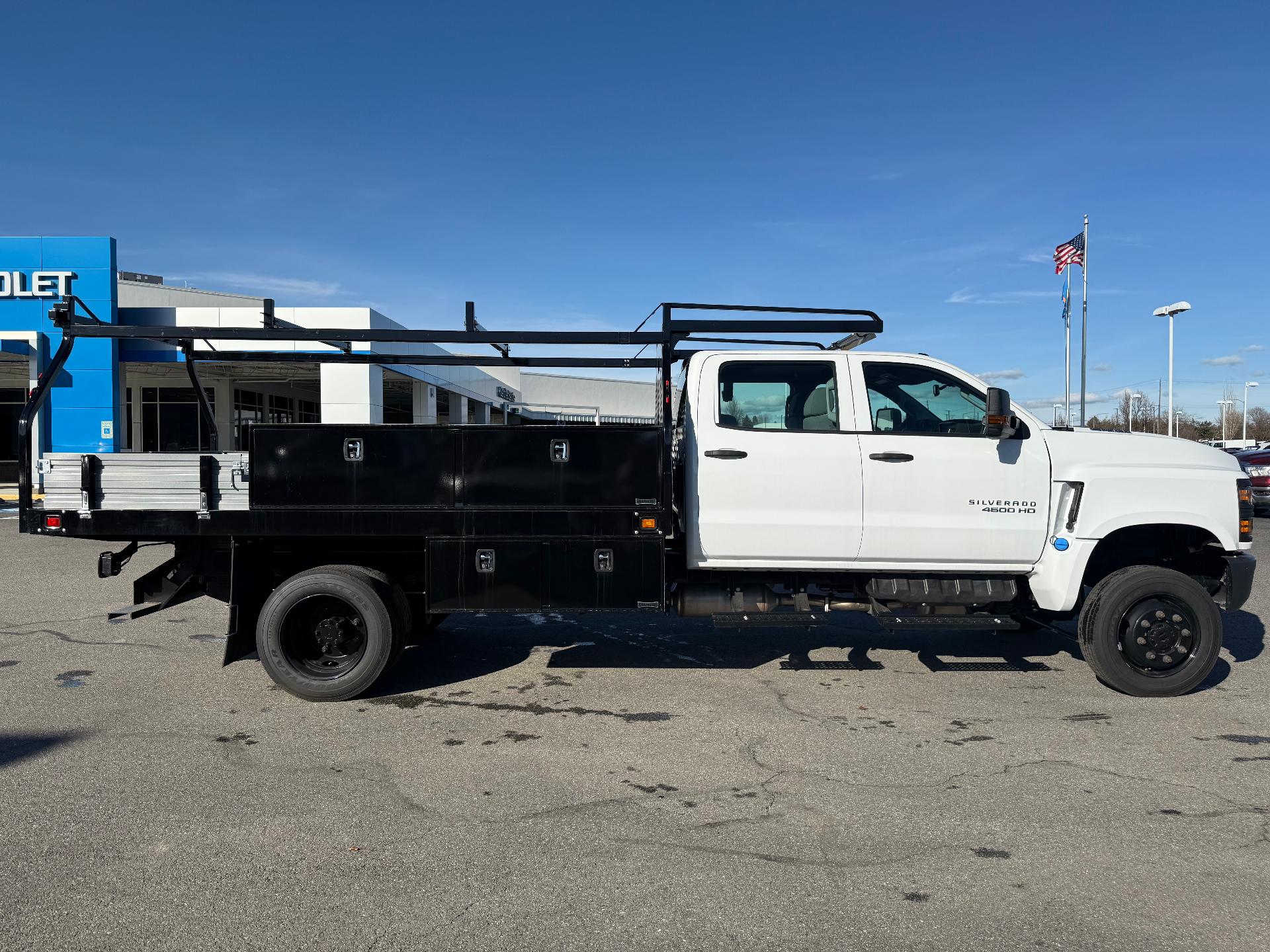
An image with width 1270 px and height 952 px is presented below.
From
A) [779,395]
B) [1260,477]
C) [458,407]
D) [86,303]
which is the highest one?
[86,303]

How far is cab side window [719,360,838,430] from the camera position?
602cm

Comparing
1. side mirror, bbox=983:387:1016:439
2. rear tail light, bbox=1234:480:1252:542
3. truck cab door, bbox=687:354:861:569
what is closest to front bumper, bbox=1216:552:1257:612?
rear tail light, bbox=1234:480:1252:542

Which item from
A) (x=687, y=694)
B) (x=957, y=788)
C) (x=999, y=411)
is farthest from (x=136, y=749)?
(x=999, y=411)

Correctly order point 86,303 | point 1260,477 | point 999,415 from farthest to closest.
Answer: point 86,303
point 1260,477
point 999,415

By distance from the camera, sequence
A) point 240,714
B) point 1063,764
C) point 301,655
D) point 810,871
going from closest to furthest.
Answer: point 810,871, point 1063,764, point 240,714, point 301,655

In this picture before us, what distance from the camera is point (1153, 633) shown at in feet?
19.0

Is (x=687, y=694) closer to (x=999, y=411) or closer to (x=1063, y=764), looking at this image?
(x=1063, y=764)

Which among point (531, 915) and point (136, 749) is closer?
point (531, 915)

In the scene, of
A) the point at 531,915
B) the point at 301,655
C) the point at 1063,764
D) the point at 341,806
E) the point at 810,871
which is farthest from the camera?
the point at 301,655

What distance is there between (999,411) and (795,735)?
2.50m

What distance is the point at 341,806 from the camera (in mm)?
4066

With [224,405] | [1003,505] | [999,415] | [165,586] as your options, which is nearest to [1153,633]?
[1003,505]

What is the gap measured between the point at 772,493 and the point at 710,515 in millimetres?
436

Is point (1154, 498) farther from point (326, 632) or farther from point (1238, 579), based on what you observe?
point (326, 632)
